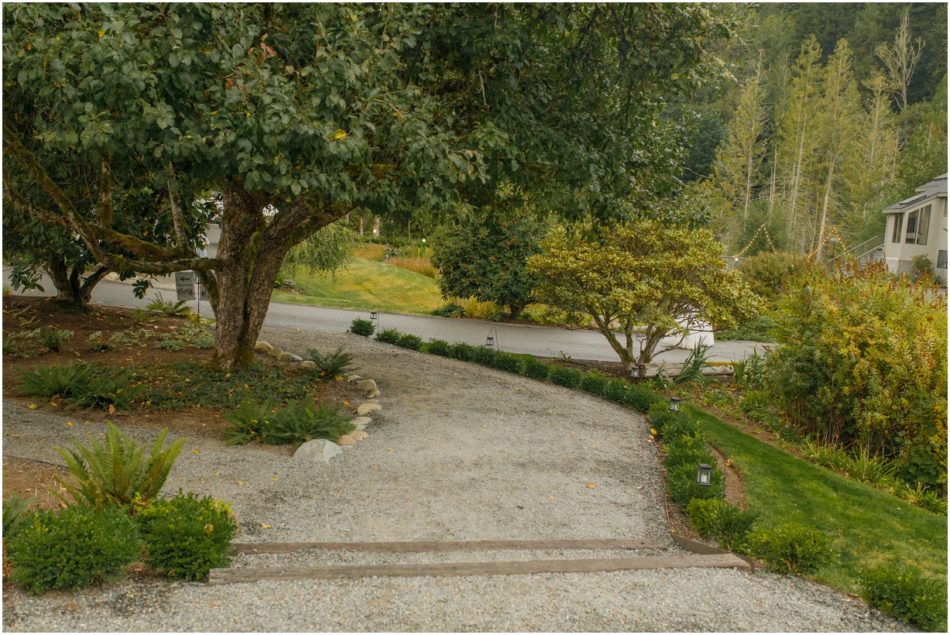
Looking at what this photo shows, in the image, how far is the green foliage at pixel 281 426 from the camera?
829cm

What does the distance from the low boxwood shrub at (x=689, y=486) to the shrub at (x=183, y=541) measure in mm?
4296

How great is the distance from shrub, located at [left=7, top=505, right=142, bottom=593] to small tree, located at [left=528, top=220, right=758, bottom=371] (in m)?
9.49

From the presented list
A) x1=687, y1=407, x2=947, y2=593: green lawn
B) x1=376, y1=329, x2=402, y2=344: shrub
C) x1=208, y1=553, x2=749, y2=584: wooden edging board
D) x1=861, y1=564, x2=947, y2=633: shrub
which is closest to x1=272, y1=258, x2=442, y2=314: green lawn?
x1=376, y1=329, x2=402, y2=344: shrub

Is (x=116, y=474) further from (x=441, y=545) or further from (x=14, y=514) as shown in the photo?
(x=441, y=545)

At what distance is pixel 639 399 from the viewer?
37.1 ft

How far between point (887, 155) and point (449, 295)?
30.8 meters

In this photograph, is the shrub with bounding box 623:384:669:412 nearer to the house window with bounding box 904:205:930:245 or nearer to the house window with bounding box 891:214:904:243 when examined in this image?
the house window with bounding box 904:205:930:245

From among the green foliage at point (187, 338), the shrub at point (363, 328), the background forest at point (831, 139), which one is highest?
the background forest at point (831, 139)

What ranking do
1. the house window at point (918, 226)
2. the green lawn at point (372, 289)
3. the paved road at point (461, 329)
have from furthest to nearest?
the house window at point (918, 226)
the green lawn at point (372, 289)
the paved road at point (461, 329)

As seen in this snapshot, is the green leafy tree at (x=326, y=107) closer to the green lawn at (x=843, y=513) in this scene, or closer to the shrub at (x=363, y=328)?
the green lawn at (x=843, y=513)

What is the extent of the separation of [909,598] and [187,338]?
11528 mm

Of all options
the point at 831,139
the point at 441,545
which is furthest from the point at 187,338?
the point at 831,139

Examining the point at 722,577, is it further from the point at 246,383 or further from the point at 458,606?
the point at 246,383

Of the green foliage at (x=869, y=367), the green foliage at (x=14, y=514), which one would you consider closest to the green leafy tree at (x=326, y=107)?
the green foliage at (x=869, y=367)
